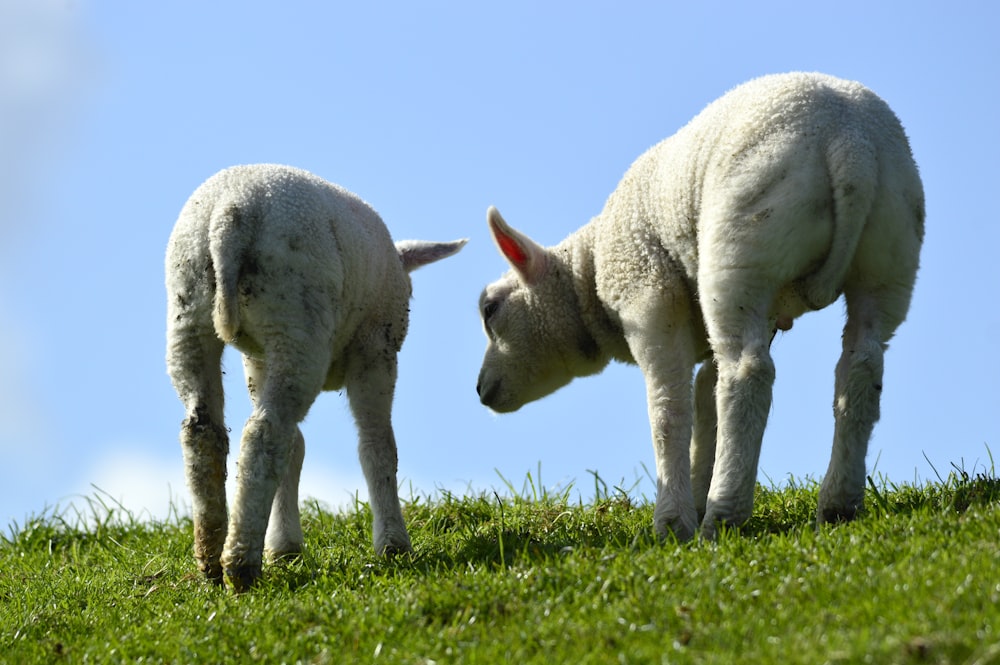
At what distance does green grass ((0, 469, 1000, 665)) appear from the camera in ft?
15.5

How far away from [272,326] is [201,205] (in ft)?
3.03

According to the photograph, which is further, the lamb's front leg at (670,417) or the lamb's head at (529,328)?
the lamb's head at (529,328)

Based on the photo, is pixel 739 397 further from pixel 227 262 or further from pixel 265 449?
pixel 227 262

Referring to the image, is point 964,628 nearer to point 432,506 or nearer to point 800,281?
point 800,281

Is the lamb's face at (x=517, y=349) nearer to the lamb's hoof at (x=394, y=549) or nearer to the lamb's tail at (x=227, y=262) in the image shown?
the lamb's hoof at (x=394, y=549)

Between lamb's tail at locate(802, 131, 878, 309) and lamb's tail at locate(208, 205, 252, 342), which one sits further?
lamb's tail at locate(208, 205, 252, 342)

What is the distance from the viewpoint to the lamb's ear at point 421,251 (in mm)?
9148

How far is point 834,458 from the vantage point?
22.8ft

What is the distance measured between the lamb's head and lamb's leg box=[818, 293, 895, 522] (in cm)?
237

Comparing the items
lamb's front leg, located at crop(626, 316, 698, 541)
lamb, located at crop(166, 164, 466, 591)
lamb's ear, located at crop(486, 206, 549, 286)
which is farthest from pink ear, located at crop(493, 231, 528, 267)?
lamb's front leg, located at crop(626, 316, 698, 541)

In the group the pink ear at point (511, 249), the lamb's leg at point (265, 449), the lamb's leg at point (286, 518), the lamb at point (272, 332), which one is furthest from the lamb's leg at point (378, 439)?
the pink ear at point (511, 249)

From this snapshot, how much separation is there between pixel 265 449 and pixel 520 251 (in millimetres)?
2526

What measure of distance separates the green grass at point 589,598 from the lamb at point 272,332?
0.40 meters

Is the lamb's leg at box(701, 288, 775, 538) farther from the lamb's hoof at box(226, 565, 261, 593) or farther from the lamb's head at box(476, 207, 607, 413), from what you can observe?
the lamb's hoof at box(226, 565, 261, 593)
